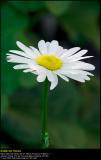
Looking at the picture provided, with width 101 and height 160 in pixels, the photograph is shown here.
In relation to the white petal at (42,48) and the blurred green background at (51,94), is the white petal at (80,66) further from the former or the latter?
the blurred green background at (51,94)

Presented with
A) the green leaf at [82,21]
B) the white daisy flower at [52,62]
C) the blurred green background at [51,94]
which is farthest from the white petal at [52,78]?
the green leaf at [82,21]

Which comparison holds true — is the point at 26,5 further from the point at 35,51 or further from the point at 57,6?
the point at 35,51

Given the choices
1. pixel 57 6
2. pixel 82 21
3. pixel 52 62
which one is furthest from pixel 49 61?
pixel 82 21

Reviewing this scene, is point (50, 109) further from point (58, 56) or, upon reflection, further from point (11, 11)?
point (58, 56)

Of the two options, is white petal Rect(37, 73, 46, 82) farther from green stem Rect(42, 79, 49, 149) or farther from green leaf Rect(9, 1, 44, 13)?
green leaf Rect(9, 1, 44, 13)

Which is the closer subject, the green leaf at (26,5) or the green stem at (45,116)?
the green stem at (45,116)

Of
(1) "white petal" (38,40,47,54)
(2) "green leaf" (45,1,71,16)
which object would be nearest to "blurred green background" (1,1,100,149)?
(2) "green leaf" (45,1,71,16)
